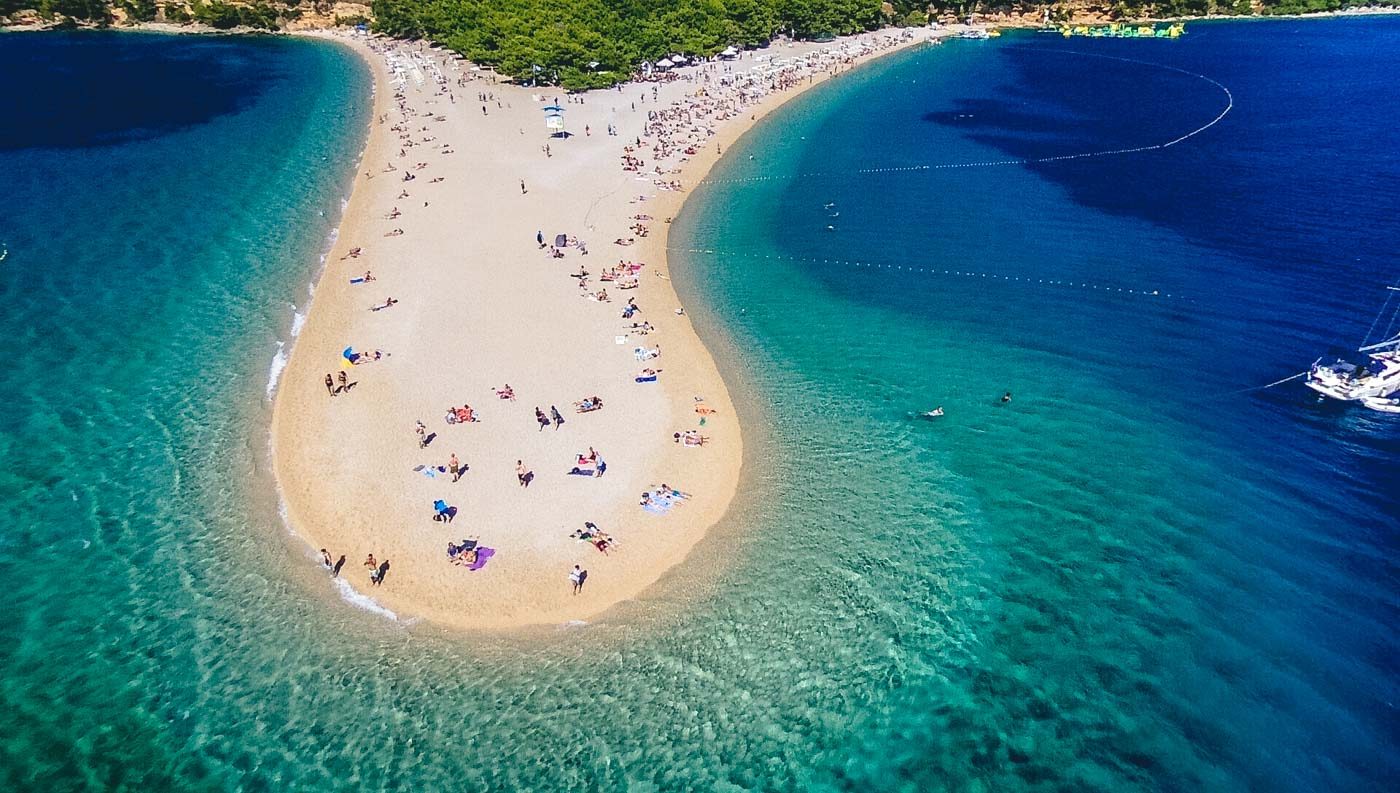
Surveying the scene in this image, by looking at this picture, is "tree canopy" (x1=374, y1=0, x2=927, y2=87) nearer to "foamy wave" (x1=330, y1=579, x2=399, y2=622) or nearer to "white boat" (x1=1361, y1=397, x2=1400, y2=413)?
"foamy wave" (x1=330, y1=579, x2=399, y2=622)

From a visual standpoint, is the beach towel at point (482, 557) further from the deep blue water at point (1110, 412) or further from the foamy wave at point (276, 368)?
the foamy wave at point (276, 368)

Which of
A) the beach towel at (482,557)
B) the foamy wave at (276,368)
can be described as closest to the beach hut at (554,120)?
the foamy wave at (276,368)

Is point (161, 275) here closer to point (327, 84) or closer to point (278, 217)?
point (278, 217)

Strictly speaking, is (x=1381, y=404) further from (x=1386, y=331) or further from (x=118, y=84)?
(x=118, y=84)

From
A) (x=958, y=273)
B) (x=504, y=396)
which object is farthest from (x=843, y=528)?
(x=958, y=273)

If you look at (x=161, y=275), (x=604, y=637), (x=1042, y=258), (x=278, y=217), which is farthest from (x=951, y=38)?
(x=604, y=637)
